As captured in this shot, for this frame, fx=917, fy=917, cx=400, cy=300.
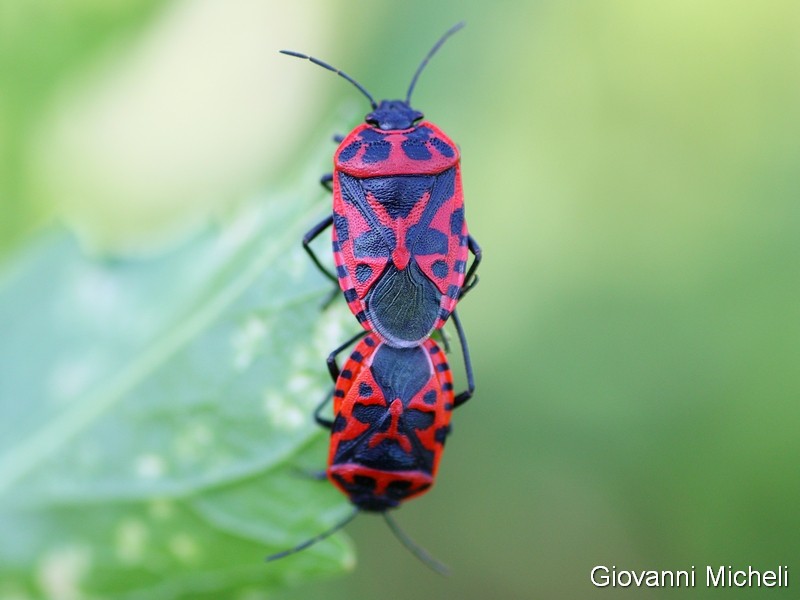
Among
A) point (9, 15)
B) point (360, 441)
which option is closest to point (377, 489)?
point (360, 441)

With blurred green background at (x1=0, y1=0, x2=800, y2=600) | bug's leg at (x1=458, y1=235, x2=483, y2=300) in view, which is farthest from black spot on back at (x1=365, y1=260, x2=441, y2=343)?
blurred green background at (x1=0, y1=0, x2=800, y2=600)

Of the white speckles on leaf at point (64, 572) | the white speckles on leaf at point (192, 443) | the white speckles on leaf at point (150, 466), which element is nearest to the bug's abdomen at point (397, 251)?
the white speckles on leaf at point (192, 443)

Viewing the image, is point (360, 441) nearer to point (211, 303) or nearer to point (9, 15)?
point (211, 303)

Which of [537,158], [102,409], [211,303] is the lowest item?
[537,158]

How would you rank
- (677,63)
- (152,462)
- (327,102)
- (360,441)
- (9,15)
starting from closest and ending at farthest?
(152,462) → (360,441) → (9,15) → (327,102) → (677,63)

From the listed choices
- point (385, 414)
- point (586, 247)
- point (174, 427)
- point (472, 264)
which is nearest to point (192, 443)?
point (174, 427)

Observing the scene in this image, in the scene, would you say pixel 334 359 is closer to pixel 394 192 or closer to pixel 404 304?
pixel 404 304
